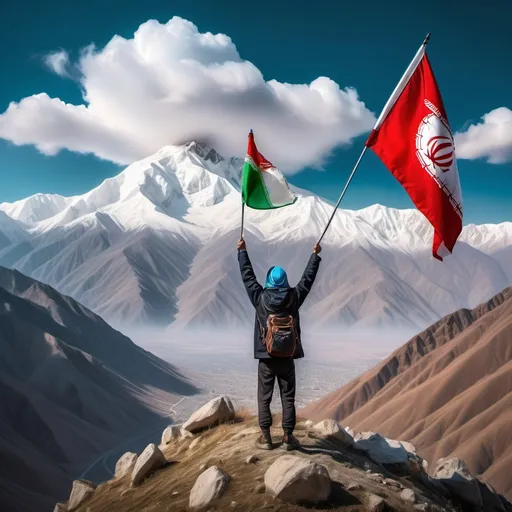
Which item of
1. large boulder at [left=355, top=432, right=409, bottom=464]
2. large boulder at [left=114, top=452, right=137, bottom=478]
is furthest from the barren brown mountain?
large boulder at [left=114, top=452, right=137, bottom=478]

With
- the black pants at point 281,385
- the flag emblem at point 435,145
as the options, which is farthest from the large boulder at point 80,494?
the flag emblem at point 435,145

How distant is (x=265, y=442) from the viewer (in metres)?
10.8

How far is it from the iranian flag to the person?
278 centimetres

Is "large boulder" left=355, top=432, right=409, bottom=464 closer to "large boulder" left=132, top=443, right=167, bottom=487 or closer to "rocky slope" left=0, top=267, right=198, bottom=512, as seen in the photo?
"large boulder" left=132, top=443, right=167, bottom=487

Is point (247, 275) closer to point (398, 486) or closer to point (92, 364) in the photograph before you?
point (398, 486)

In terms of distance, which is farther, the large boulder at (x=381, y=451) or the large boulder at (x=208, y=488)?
the large boulder at (x=381, y=451)

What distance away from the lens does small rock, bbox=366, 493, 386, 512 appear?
8.04 meters

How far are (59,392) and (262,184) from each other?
127860 millimetres

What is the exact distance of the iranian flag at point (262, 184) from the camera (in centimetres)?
1315

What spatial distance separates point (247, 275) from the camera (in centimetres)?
1049

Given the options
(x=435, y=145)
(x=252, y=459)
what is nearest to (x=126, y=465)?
(x=252, y=459)

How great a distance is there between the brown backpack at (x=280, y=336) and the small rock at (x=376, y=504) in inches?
104

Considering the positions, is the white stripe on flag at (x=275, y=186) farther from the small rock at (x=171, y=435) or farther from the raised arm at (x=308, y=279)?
the small rock at (x=171, y=435)

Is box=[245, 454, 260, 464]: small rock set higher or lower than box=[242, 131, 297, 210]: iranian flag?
lower
